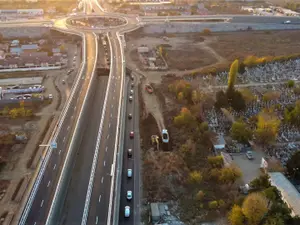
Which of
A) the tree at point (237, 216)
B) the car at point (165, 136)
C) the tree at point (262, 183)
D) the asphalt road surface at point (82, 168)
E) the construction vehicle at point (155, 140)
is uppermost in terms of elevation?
the tree at point (262, 183)

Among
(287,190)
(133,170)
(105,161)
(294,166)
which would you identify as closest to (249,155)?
(294,166)

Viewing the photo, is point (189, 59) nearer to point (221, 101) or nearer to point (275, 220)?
point (221, 101)

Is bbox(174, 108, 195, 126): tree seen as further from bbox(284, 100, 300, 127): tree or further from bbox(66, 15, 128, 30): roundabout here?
bbox(66, 15, 128, 30): roundabout

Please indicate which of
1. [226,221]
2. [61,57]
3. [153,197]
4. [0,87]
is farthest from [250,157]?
[61,57]

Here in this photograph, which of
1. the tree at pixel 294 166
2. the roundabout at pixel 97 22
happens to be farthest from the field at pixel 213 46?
the tree at pixel 294 166

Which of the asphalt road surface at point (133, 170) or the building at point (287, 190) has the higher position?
the building at point (287, 190)

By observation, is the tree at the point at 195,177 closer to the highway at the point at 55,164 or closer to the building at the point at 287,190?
the building at the point at 287,190

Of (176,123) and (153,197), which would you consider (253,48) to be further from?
(153,197)
